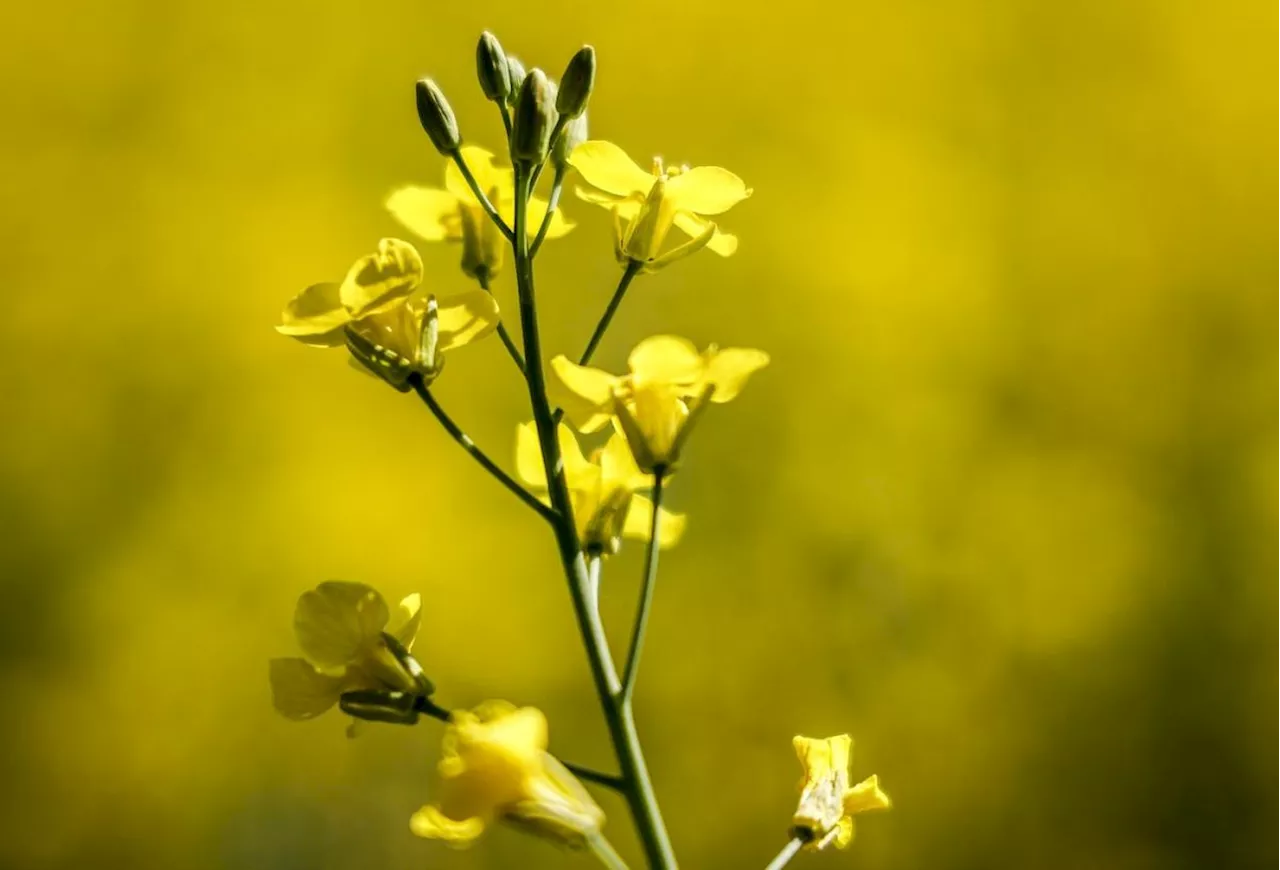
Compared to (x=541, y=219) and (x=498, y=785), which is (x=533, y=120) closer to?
(x=541, y=219)

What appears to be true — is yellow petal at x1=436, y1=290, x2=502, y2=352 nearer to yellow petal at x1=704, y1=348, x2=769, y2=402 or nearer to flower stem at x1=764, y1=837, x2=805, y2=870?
yellow petal at x1=704, y1=348, x2=769, y2=402

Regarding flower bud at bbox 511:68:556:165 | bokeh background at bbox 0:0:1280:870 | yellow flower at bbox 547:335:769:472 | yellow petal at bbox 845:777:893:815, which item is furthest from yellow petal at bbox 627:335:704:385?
bokeh background at bbox 0:0:1280:870

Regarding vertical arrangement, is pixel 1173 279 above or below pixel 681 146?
below

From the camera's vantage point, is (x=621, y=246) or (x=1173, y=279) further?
(x=1173, y=279)

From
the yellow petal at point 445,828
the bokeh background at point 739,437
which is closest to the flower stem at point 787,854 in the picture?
the yellow petal at point 445,828

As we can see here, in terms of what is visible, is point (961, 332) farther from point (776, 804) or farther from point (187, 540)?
point (187, 540)

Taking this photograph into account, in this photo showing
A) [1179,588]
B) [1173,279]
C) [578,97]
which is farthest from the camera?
[1173,279]

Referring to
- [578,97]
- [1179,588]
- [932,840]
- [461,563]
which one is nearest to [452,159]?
[578,97]

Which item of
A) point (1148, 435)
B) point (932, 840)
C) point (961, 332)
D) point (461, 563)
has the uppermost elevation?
point (961, 332)
